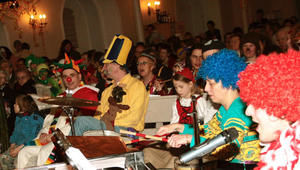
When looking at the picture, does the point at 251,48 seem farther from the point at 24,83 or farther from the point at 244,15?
the point at 244,15

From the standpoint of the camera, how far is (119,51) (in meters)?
4.23

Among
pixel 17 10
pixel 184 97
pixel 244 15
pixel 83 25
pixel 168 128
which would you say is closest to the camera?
pixel 168 128

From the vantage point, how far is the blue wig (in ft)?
8.14

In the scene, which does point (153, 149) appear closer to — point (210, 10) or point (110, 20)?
point (110, 20)

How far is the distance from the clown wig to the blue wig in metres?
0.86

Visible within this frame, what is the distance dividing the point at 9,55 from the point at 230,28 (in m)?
12.3

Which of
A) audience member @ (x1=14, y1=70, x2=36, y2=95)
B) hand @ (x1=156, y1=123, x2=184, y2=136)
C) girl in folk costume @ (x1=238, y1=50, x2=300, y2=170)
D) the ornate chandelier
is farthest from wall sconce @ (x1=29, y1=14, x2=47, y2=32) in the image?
girl in folk costume @ (x1=238, y1=50, x2=300, y2=170)

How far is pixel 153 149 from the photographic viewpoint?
373 centimetres

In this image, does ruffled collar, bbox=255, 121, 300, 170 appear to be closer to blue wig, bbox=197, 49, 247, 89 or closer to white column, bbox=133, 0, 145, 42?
blue wig, bbox=197, 49, 247, 89

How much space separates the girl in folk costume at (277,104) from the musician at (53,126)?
258 cm

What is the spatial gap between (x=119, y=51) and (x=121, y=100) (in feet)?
1.79

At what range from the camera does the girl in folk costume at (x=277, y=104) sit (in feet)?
4.79

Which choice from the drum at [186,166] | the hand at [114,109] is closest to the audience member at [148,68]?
the hand at [114,109]

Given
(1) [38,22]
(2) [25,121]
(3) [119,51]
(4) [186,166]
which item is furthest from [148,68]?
(1) [38,22]
